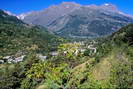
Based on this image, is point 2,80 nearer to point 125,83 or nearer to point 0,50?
point 125,83

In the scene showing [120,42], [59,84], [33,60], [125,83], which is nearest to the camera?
[125,83]

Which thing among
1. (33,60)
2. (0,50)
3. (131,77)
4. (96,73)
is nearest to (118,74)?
(131,77)

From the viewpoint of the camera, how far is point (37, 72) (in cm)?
6044

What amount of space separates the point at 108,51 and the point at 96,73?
29.4 ft

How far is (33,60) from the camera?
78.1 metres

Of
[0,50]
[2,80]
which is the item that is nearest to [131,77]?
[2,80]

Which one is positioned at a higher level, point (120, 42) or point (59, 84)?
point (120, 42)

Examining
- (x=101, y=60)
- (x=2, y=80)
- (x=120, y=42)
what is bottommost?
(x=2, y=80)

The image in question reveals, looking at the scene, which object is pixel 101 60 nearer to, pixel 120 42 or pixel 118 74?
pixel 120 42

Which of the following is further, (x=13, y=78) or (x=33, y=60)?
(x=33, y=60)

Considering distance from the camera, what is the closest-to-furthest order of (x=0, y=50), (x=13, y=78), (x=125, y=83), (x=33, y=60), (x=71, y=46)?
(x=125, y=83)
(x=71, y=46)
(x=13, y=78)
(x=33, y=60)
(x=0, y=50)

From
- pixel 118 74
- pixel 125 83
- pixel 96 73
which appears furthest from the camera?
pixel 96 73

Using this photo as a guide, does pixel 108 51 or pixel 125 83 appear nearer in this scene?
pixel 125 83

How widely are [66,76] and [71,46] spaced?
675 cm
